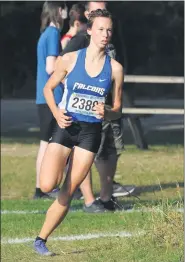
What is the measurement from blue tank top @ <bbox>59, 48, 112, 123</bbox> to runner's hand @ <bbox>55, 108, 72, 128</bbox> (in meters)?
0.08

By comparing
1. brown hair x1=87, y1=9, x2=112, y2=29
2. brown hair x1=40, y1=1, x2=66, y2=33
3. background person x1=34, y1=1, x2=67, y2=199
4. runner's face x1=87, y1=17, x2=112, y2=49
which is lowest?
background person x1=34, y1=1, x2=67, y2=199

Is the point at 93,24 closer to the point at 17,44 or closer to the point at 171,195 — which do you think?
the point at 171,195

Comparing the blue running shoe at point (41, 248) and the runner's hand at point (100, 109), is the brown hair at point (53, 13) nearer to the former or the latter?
the runner's hand at point (100, 109)

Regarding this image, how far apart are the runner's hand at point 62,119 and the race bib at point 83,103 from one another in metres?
0.09

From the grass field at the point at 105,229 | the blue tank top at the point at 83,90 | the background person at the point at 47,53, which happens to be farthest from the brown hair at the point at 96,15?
the background person at the point at 47,53

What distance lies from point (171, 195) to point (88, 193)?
55.1 inches

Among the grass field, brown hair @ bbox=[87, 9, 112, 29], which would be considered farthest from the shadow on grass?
brown hair @ bbox=[87, 9, 112, 29]

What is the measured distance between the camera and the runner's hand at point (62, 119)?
270 inches

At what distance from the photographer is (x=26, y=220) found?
873 cm

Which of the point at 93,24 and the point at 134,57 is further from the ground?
the point at 93,24

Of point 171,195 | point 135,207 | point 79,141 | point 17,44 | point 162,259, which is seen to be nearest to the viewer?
point 162,259

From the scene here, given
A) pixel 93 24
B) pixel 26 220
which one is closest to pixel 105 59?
pixel 93 24

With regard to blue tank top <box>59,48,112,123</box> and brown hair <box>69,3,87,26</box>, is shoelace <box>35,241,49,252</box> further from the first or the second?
brown hair <box>69,3,87,26</box>

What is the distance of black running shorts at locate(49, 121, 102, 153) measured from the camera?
6.94 metres
